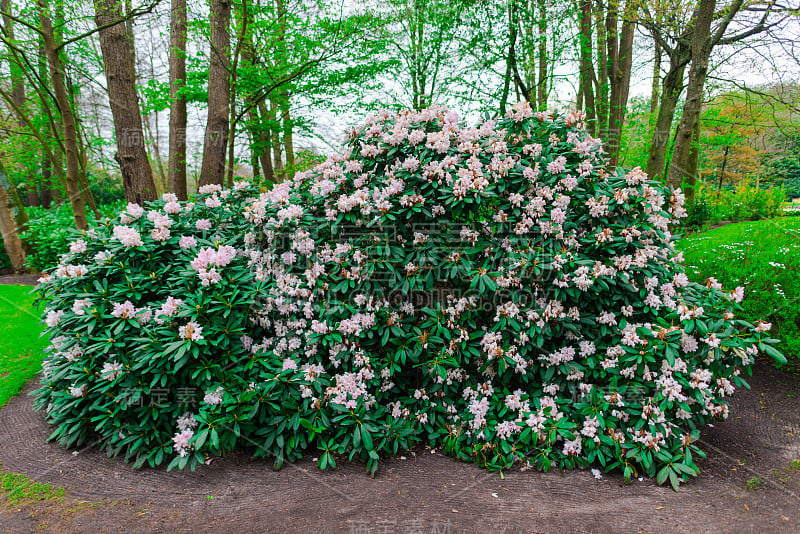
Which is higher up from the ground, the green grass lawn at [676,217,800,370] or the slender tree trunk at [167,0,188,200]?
the slender tree trunk at [167,0,188,200]

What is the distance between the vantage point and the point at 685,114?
6812 millimetres

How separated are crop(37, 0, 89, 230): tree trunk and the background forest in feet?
0.07

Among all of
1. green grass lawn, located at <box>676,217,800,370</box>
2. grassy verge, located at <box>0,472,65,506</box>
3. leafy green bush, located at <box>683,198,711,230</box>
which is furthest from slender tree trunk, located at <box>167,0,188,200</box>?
leafy green bush, located at <box>683,198,711,230</box>

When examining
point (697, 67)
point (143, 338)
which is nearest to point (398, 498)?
point (143, 338)

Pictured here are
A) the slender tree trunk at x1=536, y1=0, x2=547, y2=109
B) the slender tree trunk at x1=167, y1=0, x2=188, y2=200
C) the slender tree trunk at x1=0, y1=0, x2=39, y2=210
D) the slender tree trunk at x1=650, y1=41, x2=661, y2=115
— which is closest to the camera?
the slender tree trunk at x1=0, y1=0, x2=39, y2=210

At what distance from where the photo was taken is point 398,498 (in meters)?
2.24

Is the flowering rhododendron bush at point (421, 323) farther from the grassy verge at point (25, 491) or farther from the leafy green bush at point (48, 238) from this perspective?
the leafy green bush at point (48, 238)

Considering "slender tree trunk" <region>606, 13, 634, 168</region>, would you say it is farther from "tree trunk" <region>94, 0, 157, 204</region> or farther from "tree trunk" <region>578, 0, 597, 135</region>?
"tree trunk" <region>94, 0, 157, 204</region>

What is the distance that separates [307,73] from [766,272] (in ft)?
22.4

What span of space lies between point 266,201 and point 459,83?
752 cm

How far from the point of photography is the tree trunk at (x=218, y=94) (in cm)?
555

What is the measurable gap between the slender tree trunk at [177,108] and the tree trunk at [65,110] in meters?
1.70

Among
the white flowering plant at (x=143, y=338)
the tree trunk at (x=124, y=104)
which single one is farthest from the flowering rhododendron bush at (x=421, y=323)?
the tree trunk at (x=124, y=104)

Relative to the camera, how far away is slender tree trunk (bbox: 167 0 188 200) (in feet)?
22.7
